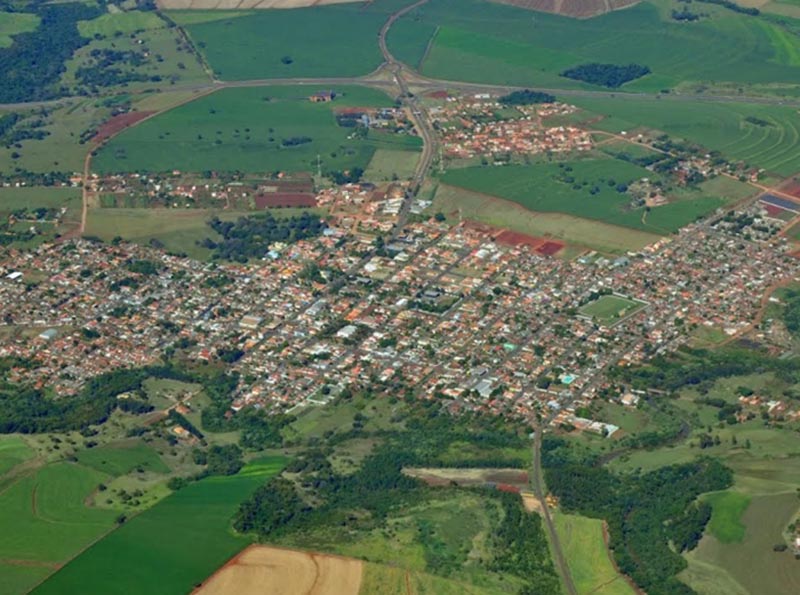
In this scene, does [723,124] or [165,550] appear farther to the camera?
[723,124]

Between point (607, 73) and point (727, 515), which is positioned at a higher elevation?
point (607, 73)

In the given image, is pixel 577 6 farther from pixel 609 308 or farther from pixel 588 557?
pixel 588 557

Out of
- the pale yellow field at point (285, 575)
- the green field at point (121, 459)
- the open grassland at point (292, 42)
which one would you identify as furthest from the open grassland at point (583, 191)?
the pale yellow field at point (285, 575)

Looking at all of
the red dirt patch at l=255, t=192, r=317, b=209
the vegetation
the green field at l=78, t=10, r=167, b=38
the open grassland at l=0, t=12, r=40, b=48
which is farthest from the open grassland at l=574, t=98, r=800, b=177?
the open grassland at l=0, t=12, r=40, b=48

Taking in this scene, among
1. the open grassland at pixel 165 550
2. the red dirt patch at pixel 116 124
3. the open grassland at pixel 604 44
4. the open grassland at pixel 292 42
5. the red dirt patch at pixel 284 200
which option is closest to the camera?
the open grassland at pixel 165 550

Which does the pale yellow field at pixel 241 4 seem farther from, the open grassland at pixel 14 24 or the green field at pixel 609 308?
the green field at pixel 609 308

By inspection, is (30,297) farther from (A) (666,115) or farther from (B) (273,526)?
(A) (666,115)

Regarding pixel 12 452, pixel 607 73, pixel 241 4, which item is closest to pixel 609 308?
pixel 12 452
